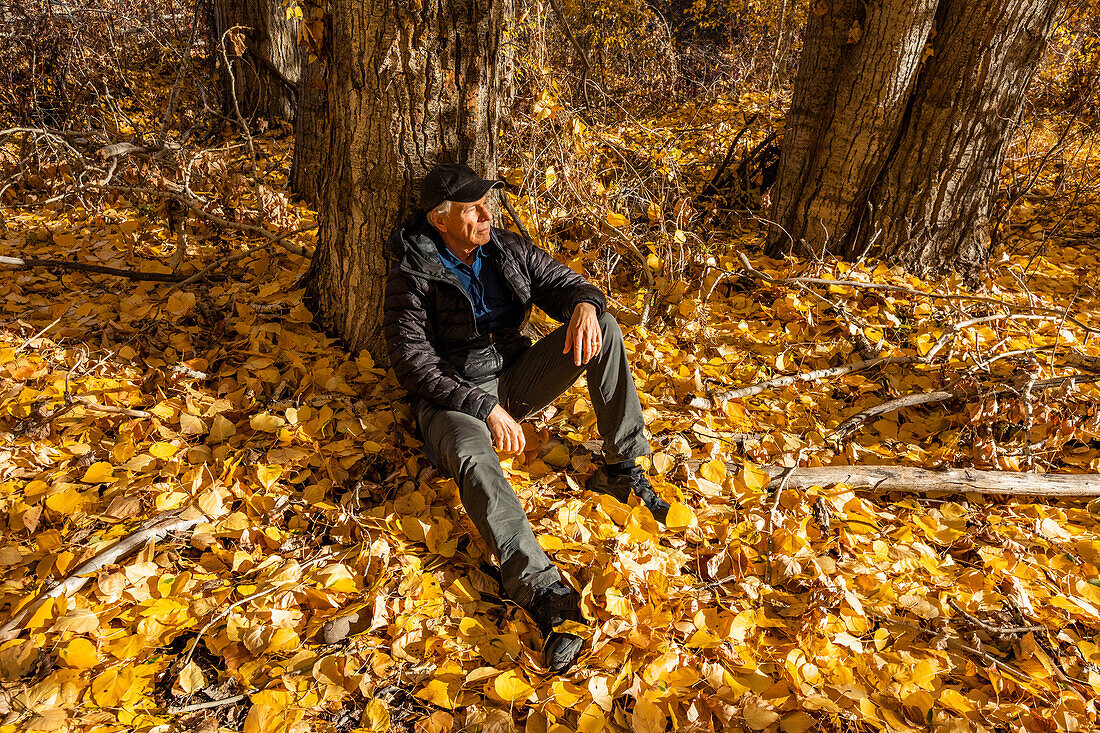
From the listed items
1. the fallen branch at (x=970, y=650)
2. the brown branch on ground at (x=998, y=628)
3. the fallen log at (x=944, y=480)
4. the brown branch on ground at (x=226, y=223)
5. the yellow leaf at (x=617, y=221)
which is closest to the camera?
the fallen branch at (x=970, y=650)

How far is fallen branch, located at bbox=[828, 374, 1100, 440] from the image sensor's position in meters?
2.69

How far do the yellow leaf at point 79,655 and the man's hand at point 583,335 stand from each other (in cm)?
168

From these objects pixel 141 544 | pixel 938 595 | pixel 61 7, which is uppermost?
pixel 61 7

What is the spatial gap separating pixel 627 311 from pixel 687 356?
0.45 meters

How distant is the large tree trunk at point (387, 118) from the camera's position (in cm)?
238

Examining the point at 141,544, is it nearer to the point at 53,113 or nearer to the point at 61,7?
the point at 53,113

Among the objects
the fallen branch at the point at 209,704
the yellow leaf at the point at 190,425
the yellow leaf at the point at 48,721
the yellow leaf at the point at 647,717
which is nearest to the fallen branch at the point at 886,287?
the yellow leaf at the point at 647,717

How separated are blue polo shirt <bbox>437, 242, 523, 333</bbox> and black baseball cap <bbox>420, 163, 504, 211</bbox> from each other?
0.19 metres

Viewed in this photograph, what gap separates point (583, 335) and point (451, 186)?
712mm

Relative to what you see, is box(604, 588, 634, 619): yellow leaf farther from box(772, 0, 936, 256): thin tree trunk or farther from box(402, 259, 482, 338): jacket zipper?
box(772, 0, 936, 256): thin tree trunk

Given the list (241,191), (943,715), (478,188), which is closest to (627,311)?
(478,188)

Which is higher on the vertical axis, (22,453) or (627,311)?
(627,311)

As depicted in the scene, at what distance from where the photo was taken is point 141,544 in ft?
6.79

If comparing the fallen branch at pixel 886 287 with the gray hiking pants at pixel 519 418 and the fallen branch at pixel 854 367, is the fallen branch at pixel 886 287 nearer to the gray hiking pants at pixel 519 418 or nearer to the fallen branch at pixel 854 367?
the fallen branch at pixel 854 367
